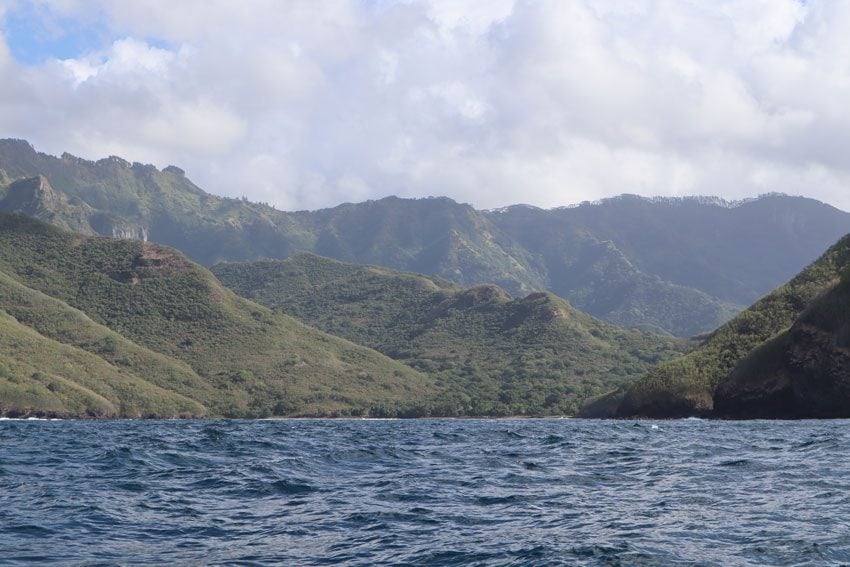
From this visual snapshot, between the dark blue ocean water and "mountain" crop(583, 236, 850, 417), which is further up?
"mountain" crop(583, 236, 850, 417)

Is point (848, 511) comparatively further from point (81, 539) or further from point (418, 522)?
point (81, 539)

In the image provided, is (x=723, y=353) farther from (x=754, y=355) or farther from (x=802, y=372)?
(x=802, y=372)

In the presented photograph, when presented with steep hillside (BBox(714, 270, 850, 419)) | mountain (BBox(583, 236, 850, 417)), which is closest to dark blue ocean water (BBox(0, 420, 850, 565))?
steep hillside (BBox(714, 270, 850, 419))

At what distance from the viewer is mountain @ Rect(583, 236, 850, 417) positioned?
115 meters

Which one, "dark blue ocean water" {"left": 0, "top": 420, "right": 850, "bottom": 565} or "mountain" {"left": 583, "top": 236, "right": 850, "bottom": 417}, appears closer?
"dark blue ocean water" {"left": 0, "top": 420, "right": 850, "bottom": 565}

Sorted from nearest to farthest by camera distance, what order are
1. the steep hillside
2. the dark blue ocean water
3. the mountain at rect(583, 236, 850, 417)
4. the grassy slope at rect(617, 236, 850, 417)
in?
the dark blue ocean water < the steep hillside < the mountain at rect(583, 236, 850, 417) < the grassy slope at rect(617, 236, 850, 417)

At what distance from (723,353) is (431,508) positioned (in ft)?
420

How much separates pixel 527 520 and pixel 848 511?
10190mm

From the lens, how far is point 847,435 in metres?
62.3

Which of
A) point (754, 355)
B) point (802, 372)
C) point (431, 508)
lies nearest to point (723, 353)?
point (754, 355)

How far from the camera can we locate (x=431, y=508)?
31703 mm

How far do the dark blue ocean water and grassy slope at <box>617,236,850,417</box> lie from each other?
92315 mm

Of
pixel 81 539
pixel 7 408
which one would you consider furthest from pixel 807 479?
pixel 7 408

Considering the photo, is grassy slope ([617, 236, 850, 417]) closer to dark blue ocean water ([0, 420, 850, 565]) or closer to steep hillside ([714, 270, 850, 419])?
steep hillside ([714, 270, 850, 419])
